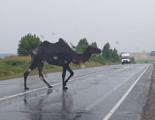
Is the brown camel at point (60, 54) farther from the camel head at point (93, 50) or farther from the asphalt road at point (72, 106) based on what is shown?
the asphalt road at point (72, 106)

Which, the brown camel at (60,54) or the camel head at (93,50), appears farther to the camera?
the brown camel at (60,54)

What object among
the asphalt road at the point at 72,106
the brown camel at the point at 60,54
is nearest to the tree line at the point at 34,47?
the brown camel at the point at 60,54

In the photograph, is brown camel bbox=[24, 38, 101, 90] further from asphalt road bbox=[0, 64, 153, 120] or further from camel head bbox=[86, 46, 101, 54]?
asphalt road bbox=[0, 64, 153, 120]

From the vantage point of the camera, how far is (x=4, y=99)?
1081cm

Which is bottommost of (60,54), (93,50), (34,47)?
(60,54)

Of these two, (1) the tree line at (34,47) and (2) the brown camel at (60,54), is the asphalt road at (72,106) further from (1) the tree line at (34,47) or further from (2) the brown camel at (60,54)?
(1) the tree line at (34,47)

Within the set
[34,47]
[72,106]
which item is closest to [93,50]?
[72,106]

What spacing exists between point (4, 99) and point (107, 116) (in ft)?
14.7

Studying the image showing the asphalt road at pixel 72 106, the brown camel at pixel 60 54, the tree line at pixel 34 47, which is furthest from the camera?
the tree line at pixel 34 47

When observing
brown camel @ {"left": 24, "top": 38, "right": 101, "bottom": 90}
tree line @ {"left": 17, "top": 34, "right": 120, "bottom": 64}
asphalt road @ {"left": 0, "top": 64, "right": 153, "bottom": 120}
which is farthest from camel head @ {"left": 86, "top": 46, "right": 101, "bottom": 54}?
tree line @ {"left": 17, "top": 34, "right": 120, "bottom": 64}

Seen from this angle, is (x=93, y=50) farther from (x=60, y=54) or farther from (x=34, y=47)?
(x=34, y=47)

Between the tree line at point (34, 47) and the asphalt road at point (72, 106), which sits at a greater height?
the tree line at point (34, 47)

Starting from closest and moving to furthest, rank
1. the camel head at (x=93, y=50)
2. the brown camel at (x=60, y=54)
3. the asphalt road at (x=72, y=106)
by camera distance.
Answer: the asphalt road at (x=72, y=106) < the camel head at (x=93, y=50) < the brown camel at (x=60, y=54)

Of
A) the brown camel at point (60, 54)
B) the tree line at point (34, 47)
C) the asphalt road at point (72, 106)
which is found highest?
the tree line at point (34, 47)
